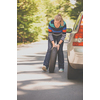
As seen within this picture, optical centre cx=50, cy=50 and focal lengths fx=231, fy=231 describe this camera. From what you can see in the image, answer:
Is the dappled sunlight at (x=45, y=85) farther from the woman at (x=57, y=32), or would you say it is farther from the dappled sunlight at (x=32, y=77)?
the woman at (x=57, y=32)

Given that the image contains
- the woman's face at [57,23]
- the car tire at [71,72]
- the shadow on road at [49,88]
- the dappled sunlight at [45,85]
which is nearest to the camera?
the shadow on road at [49,88]

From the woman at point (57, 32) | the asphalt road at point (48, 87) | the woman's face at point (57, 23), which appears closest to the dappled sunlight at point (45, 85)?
the asphalt road at point (48, 87)

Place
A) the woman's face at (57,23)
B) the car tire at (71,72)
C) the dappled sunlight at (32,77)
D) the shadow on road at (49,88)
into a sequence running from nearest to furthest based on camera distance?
the shadow on road at (49,88)
the car tire at (71,72)
the dappled sunlight at (32,77)
the woman's face at (57,23)

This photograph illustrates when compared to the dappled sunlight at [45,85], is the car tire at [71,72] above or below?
above

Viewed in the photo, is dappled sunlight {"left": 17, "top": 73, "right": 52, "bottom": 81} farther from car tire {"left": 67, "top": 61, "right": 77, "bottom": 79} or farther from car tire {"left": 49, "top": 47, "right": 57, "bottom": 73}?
car tire {"left": 67, "top": 61, "right": 77, "bottom": 79}

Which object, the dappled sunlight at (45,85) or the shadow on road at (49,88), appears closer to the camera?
the shadow on road at (49,88)

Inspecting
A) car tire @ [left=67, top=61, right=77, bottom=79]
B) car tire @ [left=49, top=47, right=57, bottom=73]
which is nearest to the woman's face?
car tire @ [left=49, top=47, right=57, bottom=73]

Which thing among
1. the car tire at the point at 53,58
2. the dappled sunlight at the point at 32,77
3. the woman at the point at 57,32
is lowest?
the dappled sunlight at the point at 32,77
